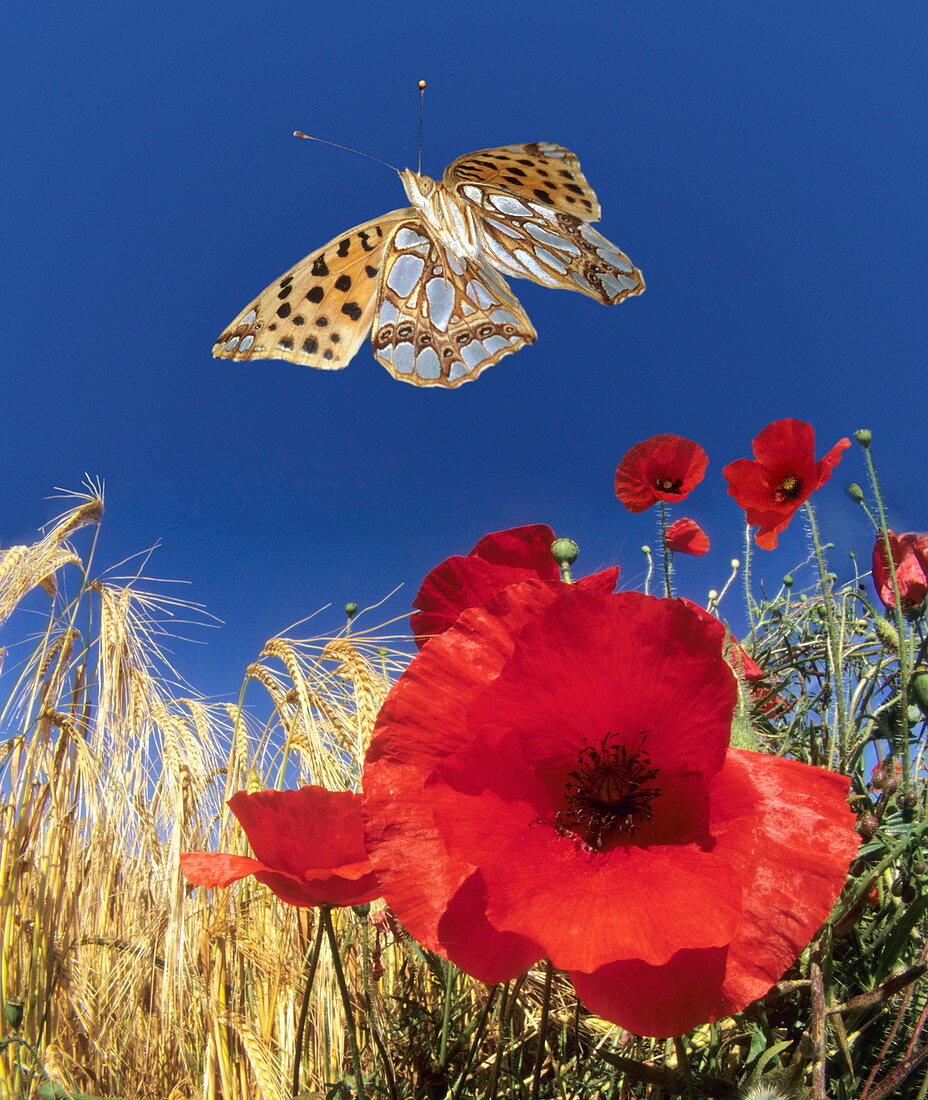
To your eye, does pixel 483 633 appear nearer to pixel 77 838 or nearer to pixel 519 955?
pixel 519 955

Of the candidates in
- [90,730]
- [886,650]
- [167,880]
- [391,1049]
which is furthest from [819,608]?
[90,730]

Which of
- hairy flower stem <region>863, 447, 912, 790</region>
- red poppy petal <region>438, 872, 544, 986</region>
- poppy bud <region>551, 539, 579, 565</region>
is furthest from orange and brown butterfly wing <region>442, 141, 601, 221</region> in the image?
red poppy petal <region>438, 872, 544, 986</region>

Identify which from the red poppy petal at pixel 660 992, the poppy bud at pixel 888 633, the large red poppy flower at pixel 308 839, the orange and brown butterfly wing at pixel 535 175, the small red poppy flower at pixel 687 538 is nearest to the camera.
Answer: the red poppy petal at pixel 660 992

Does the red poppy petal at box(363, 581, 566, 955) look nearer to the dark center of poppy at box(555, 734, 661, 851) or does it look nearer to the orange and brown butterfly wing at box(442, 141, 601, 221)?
the dark center of poppy at box(555, 734, 661, 851)

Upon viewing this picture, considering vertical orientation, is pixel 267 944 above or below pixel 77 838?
below

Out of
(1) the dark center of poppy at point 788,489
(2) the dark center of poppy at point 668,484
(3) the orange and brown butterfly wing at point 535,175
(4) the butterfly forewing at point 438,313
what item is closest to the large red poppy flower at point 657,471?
(2) the dark center of poppy at point 668,484

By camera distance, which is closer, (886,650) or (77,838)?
(886,650)

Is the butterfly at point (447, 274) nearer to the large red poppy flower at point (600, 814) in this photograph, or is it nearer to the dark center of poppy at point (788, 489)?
the dark center of poppy at point (788, 489)
